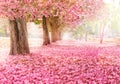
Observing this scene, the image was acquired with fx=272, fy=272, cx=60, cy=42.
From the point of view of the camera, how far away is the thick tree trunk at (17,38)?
85.0ft

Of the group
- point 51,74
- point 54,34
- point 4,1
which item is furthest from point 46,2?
point 54,34

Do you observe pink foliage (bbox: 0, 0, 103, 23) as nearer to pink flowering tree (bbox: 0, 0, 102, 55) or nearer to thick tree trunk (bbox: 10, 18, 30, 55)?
pink flowering tree (bbox: 0, 0, 102, 55)

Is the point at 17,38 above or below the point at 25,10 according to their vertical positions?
below

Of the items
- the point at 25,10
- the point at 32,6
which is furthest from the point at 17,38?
the point at 32,6

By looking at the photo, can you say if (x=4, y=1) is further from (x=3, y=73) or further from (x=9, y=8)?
(x=3, y=73)

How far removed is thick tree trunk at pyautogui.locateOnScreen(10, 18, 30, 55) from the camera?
25906 mm

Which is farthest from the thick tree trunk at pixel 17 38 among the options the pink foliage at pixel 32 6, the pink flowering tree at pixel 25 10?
the pink foliage at pixel 32 6

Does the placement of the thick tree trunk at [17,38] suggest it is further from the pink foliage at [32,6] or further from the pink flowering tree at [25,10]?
the pink foliage at [32,6]

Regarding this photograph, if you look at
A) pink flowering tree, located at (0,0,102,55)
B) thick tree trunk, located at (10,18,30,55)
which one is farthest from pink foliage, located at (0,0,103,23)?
thick tree trunk, located at (10,18,30,55)

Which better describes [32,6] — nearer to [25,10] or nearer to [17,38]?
[25,10]

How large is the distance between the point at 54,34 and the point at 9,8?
1341 inches

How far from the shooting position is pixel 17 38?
1030 inches

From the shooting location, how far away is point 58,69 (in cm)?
1717

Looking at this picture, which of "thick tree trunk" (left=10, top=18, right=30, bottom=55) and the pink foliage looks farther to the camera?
"thick tree trunk" (left=10, top=18, right=30, bottom=55)
